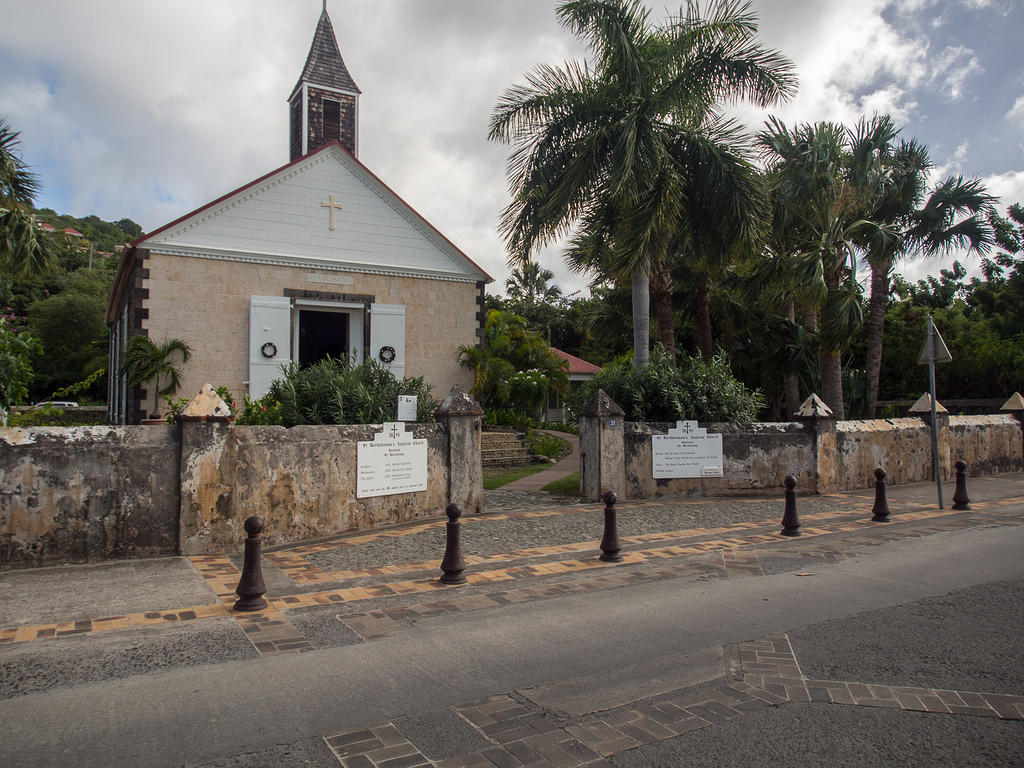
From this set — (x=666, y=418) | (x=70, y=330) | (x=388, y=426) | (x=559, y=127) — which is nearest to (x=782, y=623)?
(x=388, y=426)

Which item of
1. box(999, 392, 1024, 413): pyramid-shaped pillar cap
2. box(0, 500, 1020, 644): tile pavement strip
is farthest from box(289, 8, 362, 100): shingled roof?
box(999, 392, 1024, 413): pyramid-shaped pillar cap

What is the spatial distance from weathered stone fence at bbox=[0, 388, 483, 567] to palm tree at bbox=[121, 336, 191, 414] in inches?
380

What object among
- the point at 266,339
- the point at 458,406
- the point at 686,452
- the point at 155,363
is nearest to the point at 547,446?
the point at 686,452

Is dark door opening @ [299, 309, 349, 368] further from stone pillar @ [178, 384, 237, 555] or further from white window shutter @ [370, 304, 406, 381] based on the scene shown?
stone pillar @ [178, 384, 237, 555]

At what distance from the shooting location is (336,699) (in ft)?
14.1

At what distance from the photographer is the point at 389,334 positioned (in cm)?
2034

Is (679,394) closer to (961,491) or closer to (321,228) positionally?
(961,491)

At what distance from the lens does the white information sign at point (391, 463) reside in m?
9.88

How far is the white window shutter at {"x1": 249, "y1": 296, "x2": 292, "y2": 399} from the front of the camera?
61.3ft

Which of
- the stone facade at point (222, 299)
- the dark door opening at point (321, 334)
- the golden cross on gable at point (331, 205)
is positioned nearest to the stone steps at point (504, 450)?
the stone facade at point (222, 299)

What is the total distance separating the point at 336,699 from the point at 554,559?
4.37 m

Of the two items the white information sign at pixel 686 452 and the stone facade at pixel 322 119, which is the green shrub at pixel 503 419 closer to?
the white information sign at pixel 686 452

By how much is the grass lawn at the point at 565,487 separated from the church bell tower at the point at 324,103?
528 inches

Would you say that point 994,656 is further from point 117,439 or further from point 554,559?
point 117,439
